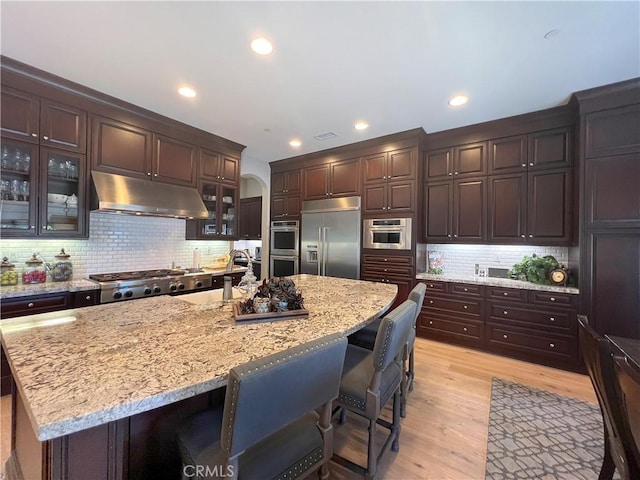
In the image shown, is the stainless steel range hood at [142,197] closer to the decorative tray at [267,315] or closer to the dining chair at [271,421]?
the decorative tray at [267,315]

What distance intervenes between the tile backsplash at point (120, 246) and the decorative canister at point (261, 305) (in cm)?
275

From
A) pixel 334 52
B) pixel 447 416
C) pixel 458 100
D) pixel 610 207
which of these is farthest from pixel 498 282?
pixel 334 52

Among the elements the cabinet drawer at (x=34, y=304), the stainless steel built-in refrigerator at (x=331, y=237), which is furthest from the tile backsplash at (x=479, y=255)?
the cabinet drawer at (x=34, y=304)

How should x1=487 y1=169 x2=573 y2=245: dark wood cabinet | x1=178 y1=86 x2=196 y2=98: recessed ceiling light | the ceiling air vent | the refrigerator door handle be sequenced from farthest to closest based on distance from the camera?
the refrigerator door handle
the ceiling air vent
x1=487 y1=169 x2=573 y2=245: dark wood cabinet
x1=178 y1=86 x2=196 y2=98: recessed ceiling light

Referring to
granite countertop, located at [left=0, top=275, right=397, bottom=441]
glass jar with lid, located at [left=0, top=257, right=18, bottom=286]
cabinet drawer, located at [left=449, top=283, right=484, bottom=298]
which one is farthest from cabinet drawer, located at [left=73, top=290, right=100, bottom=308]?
cabinet drawer, located at [left=449, top=283, right=484, bottom=298]

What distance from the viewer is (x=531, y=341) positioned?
313cm

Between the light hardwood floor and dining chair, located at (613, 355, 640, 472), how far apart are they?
0.87m

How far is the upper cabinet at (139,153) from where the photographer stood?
3.02 m

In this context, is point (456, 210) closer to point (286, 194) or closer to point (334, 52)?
point (334, 52)

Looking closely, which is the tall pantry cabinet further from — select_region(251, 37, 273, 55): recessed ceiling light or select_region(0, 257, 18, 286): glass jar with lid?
select_region(0, 257, 18, 286): glass jar with lid

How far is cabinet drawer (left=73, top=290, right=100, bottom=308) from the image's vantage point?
8.63 ft

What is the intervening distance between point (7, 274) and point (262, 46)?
3128 millimetres

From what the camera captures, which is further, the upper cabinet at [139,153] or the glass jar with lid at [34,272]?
the upper cabinet at [139,153]

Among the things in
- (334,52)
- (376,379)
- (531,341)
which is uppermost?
(334,52)
